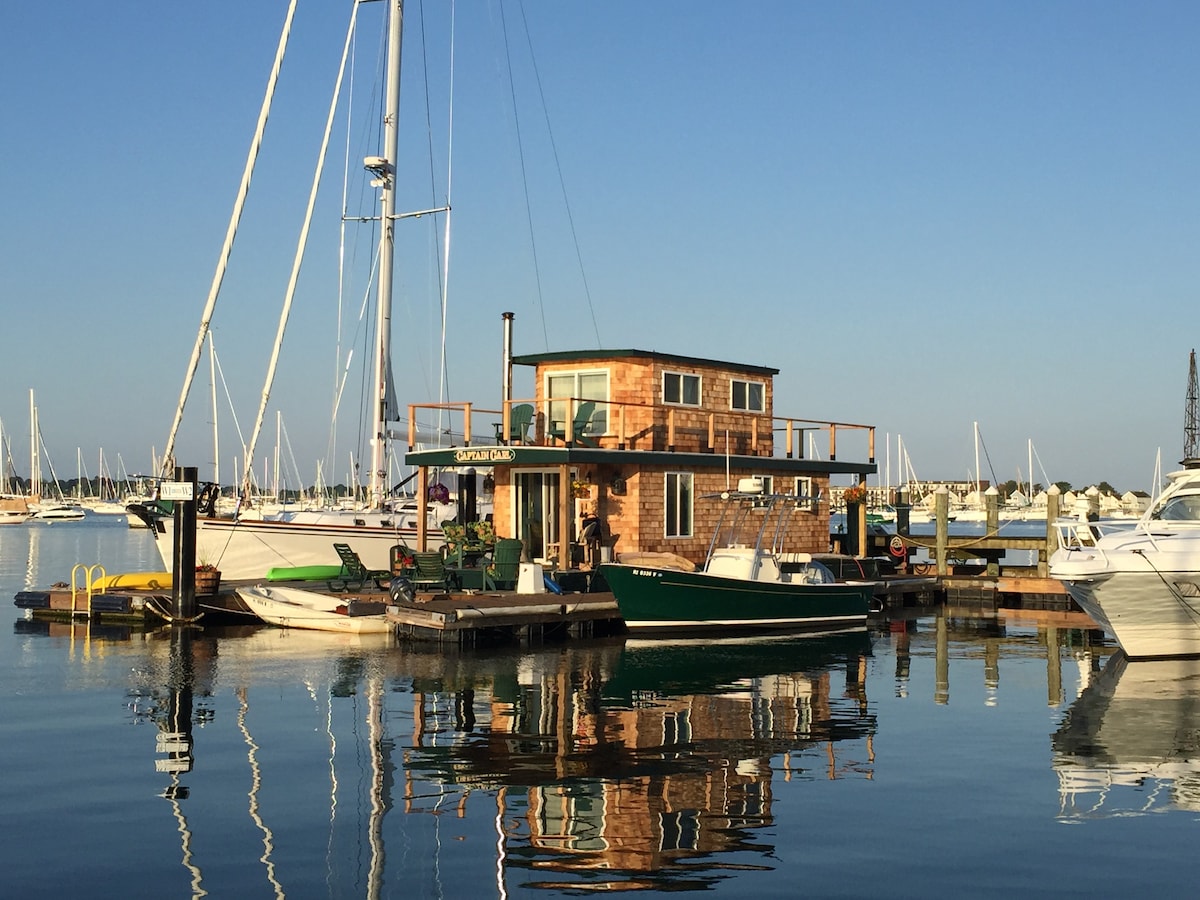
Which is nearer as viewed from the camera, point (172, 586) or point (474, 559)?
point (172, 586)

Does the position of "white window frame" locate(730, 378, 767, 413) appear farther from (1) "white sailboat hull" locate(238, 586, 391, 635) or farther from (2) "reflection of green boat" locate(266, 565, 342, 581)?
(1) "white sailboat hull" locate(238, 586, 391, 635)

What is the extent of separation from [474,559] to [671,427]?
564 centimetres

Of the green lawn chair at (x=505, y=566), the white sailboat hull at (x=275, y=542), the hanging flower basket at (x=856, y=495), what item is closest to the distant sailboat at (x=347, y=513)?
the white sailboat hull at (x=275, y=542)

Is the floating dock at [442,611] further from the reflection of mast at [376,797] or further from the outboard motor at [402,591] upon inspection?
the reflection of mast at [376,797]

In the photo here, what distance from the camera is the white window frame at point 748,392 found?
34.7 meters

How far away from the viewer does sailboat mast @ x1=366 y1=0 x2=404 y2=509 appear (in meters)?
39.9

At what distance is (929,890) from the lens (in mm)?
→ 10508

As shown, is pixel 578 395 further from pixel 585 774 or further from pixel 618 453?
pixel 585 774

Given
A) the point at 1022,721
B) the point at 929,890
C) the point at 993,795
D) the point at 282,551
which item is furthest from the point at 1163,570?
the point at 282,551

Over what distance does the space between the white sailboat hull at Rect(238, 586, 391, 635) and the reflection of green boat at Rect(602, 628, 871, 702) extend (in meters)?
5.59

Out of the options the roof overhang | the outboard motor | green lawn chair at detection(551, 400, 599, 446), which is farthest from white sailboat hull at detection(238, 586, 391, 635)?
green lawn chair at detection(551, 400, 599, 446)

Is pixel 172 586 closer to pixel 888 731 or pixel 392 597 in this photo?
pixel 392 597

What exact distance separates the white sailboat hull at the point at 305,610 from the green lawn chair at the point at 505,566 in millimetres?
3341

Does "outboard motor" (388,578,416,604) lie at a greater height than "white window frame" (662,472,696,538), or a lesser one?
lesser
